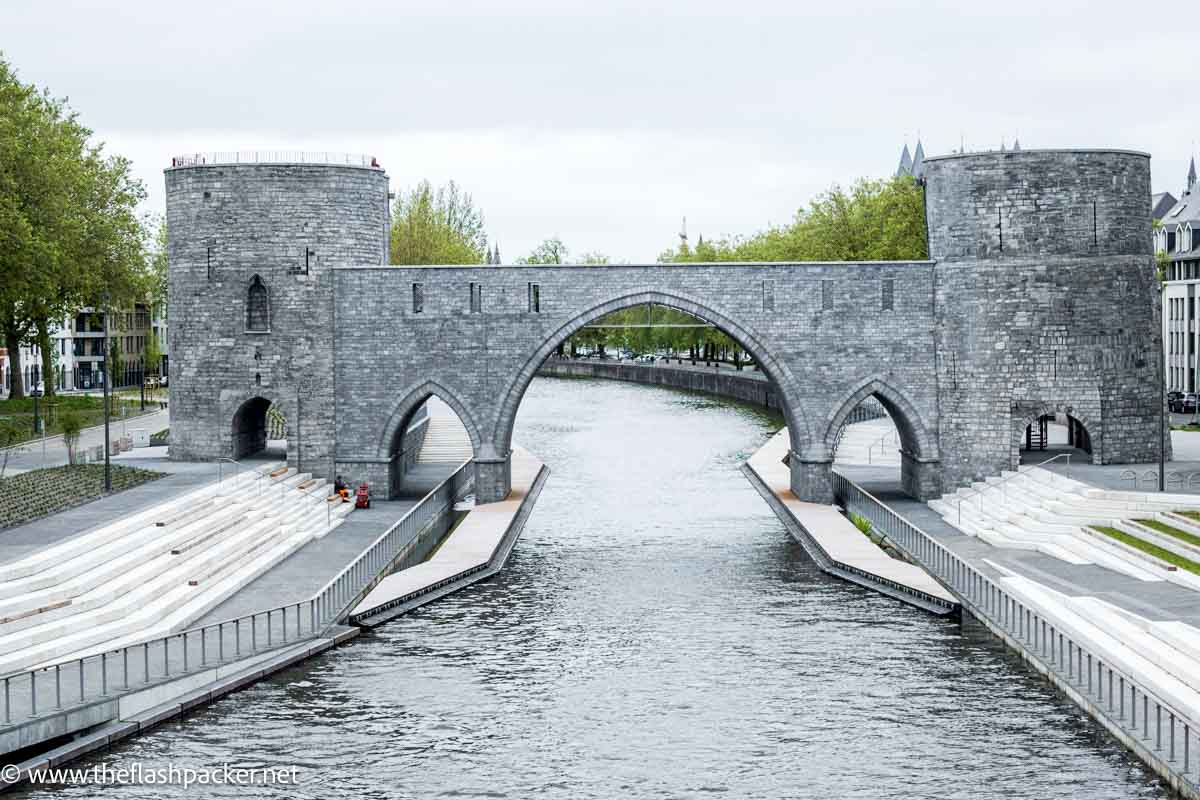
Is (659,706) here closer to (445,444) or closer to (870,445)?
(870,445)

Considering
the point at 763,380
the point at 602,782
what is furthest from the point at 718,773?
the point at 763,380

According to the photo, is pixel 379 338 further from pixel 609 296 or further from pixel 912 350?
pixel 912 350

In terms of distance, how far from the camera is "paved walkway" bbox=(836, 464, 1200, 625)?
3281cm

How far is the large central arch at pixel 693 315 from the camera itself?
5341 centimetres

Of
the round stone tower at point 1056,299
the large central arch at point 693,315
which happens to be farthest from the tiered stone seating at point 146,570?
the round stone tower at point 1056,299

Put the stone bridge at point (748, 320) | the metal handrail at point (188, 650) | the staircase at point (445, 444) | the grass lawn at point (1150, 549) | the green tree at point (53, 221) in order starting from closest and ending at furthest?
the metal handrail at point (188, 650), the grass lawn at point (1150, 549), the stone bridge at point (748, 320), the green tree at point (53, 221), the staircase at point (445, 444)

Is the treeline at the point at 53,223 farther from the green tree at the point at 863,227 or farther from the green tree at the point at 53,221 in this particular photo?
the green tree at the point at 863,227

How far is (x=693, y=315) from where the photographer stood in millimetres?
53500

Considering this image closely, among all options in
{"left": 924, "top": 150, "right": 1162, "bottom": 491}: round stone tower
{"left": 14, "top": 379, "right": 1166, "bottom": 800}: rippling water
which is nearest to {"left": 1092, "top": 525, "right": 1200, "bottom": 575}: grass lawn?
{"left": 14, "top": 379, "right": 1166, "bottom": 800}: rippling water

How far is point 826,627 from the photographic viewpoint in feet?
118

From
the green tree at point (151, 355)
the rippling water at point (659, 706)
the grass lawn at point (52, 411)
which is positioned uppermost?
the green tree at point (151, 355)

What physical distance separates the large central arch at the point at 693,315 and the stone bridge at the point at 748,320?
0.07 metres

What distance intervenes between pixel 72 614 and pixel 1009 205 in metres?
32.7

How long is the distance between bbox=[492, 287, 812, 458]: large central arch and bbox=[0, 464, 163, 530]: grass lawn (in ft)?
39.4
